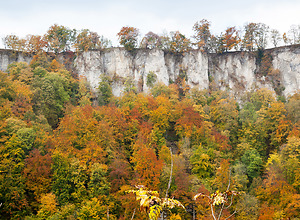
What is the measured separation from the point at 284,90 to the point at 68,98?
3792 centimetres

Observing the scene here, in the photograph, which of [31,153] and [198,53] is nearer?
[31,153]

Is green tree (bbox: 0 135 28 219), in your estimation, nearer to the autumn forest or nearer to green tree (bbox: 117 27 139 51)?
the autumn forest

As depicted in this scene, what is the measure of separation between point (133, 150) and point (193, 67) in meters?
26.3

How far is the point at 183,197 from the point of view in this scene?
24.1 metres

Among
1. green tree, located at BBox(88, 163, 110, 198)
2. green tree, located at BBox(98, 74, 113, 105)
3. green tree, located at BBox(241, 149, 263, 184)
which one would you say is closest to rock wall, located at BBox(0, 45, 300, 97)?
green tree, located at BBox(98, 74, 113, 105)

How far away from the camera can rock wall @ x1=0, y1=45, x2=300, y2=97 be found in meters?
48.1

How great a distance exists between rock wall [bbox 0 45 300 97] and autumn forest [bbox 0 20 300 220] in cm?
325

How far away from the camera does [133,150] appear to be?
31.7 meters

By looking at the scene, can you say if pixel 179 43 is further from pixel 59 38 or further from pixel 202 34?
pixel 59 38

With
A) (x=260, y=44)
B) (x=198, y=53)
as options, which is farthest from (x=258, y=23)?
(x=198, y=53)

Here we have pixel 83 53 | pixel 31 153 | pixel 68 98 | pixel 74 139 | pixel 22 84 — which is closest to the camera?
pixel 31 153

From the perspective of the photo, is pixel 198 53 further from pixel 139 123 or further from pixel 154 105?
pixel 139 123

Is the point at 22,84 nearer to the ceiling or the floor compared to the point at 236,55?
nearer to the floor

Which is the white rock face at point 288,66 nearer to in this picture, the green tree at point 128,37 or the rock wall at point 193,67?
the rock wall at point 193,67
